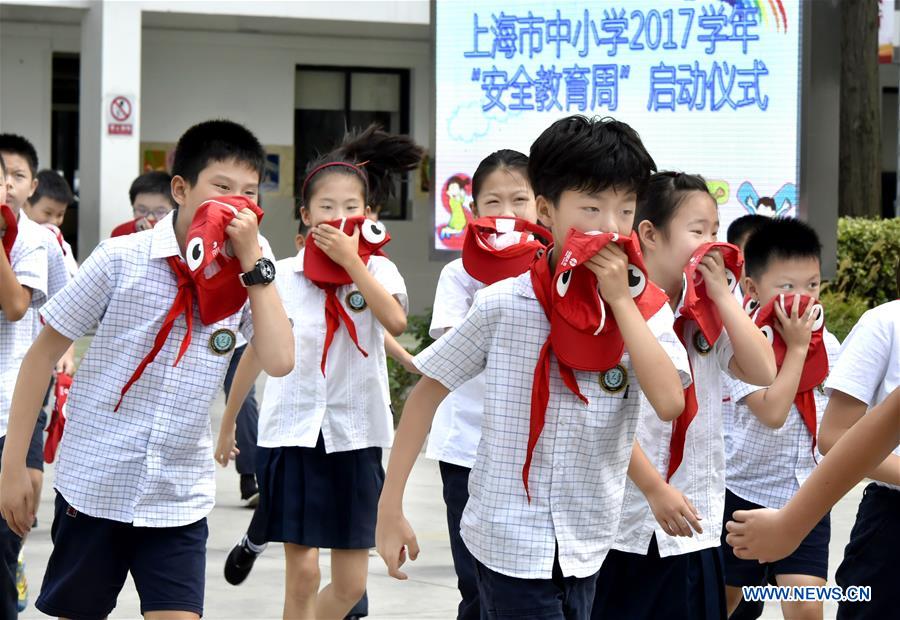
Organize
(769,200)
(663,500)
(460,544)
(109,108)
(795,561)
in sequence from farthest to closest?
(109,108)
(769,200)
(795,561)
(460,544)
(663,500)

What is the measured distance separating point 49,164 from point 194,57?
2255mm

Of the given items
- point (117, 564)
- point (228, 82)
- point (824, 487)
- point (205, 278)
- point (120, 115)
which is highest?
point (228, 82)

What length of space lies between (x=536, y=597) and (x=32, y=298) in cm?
243

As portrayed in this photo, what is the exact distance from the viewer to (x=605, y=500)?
124 inches

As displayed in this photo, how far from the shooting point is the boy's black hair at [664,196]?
3.84m

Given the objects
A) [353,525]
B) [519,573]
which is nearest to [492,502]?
[519,573]

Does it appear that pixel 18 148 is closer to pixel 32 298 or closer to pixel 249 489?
pixel 32 298

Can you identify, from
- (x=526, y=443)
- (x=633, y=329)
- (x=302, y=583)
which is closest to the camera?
(x=633, y=329)

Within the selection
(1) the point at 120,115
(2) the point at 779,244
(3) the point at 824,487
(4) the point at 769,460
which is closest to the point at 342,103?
(1) the point at 120,115

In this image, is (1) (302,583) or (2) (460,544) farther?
(1) (302,583)

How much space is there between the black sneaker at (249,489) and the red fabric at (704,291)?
409 centimetres

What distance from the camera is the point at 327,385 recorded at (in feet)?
15.6

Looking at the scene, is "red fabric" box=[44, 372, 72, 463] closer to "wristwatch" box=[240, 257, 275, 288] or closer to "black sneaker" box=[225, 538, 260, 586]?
"black sneaker" box=[225, 538, 260, 586]

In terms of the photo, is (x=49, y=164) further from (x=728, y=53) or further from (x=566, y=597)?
(x=566, y=597)
